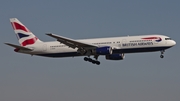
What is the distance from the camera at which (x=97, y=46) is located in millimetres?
76312

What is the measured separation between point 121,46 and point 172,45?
8524 millimetres

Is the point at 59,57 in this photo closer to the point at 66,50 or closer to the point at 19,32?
the point at 66,50

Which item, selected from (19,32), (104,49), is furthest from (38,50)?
(104,49)

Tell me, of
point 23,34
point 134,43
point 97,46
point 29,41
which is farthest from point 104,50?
point 23,34

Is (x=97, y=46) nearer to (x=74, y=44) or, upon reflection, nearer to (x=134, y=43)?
(x=74, y=44)

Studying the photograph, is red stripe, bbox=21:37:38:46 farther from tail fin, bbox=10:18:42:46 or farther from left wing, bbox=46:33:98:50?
left wing, bbox=46:33:98:50

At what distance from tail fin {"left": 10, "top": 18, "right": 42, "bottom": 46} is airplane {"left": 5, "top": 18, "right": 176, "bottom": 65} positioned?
1276mm

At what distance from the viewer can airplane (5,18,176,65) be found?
75.1m

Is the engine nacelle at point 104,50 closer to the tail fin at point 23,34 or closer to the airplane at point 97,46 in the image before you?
the airplane at point 97,46

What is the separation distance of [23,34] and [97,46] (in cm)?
1658

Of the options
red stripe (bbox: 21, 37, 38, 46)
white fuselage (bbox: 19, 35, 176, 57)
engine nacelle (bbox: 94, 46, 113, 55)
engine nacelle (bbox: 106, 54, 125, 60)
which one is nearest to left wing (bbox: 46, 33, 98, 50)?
engine nacelle (bbox: 94, 46, 113, 55)

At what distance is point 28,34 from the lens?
85.3 meters

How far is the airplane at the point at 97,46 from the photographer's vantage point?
75.1 meters

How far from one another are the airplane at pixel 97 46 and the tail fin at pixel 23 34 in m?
1.28
